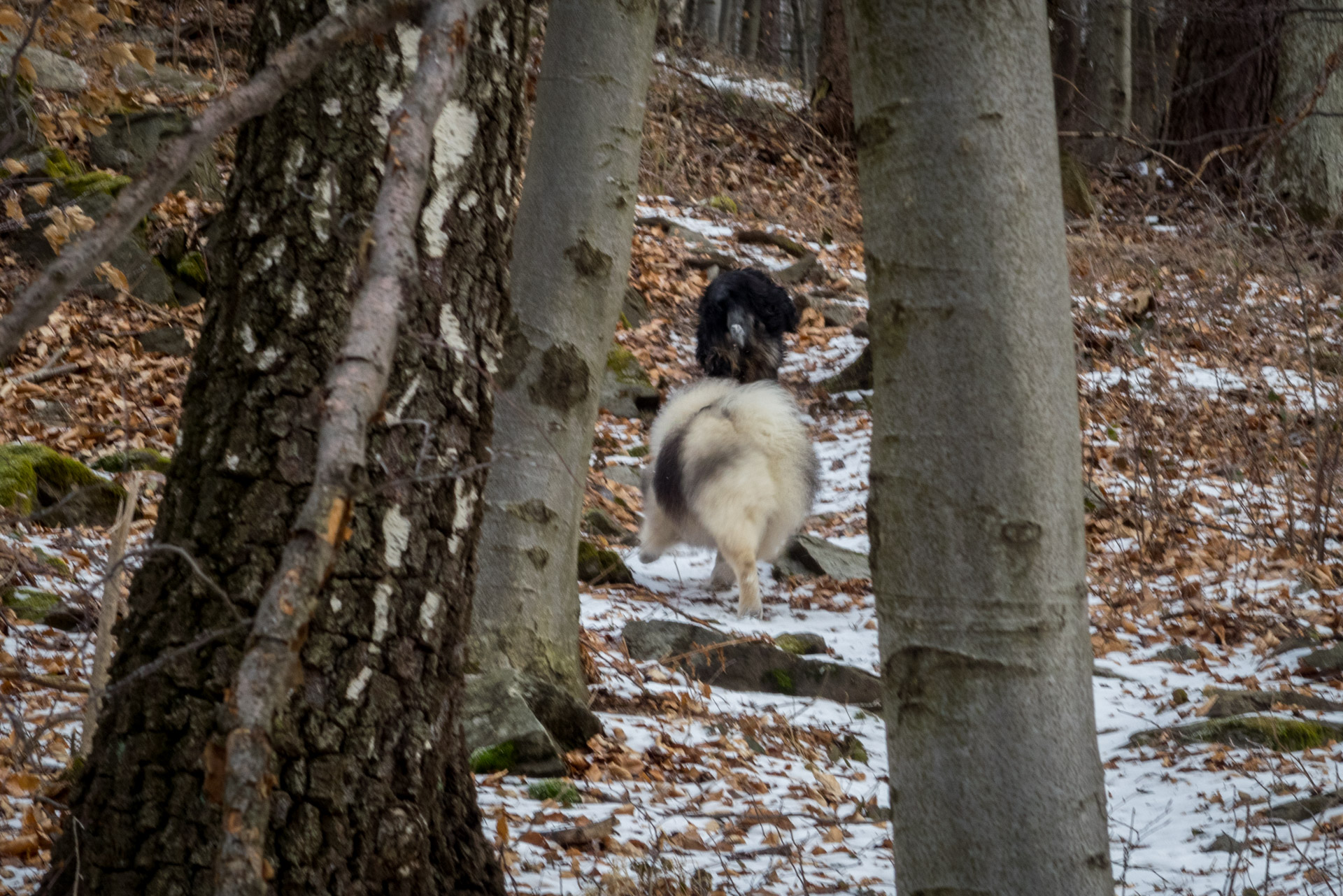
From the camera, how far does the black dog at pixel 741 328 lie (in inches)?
320

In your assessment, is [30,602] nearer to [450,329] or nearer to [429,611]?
[429,611]

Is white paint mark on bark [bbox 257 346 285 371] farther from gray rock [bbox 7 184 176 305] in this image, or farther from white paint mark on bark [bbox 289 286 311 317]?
gray rock [bbox 7 184 176 305]

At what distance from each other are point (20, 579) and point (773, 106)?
1451 centimetres

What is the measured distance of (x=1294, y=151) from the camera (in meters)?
13.8

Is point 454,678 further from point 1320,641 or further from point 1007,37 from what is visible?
point 1320,641

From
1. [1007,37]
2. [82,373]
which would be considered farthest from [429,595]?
[82,373]

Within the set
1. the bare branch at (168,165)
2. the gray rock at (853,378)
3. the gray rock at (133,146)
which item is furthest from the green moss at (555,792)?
the gray rock at (133,146)

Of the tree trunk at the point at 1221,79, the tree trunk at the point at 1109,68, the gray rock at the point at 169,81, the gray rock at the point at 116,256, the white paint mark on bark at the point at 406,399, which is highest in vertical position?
the tree trunk at the point at 1109,68

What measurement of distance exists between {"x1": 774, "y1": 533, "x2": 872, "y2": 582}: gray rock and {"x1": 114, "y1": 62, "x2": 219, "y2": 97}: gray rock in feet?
28.7

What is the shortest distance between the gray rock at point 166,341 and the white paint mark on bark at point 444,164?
727cm

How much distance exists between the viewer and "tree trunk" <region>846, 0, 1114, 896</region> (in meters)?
2.05

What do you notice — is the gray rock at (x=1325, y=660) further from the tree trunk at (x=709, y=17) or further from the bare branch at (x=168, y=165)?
the tree trunk at (x=709, y=17)

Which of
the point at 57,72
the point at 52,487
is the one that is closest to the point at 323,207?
the point at 52,487

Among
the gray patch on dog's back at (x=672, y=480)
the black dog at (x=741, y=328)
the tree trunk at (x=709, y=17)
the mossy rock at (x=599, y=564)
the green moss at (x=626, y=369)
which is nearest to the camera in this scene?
the gray patch on dog's back at (x=672, y=480)
